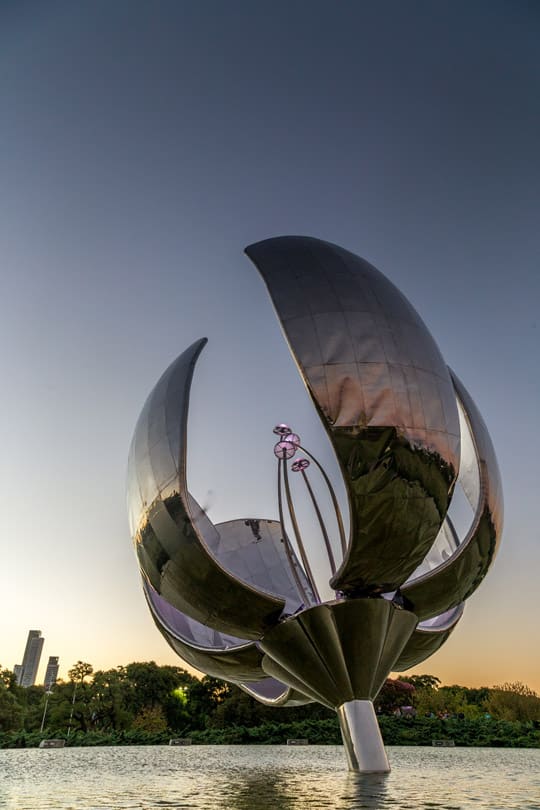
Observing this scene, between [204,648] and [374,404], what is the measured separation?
19.8 feet

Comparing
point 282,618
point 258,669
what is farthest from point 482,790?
point 258,669

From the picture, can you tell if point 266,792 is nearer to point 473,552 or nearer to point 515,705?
point 473,552

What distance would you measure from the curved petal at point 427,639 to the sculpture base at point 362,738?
202cm

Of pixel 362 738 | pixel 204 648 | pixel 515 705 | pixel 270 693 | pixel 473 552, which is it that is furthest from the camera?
pixel 515 705

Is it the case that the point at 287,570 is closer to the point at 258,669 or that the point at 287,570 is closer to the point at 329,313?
the point at 258,669

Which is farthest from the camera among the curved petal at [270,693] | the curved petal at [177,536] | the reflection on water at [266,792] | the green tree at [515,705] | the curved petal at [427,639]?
the green tree at [515,705]

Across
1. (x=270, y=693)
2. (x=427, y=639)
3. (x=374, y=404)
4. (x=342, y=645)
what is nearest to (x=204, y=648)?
(x=342, y=645)

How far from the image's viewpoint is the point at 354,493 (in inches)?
283

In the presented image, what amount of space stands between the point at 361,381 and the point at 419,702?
48001mm

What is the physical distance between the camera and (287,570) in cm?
1576

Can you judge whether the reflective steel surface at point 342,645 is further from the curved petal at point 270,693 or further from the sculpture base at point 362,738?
the curved petal at point 270,693

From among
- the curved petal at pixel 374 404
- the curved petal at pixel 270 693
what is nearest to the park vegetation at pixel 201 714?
the curved petal at pixel 270 693

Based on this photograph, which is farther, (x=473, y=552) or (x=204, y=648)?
(x=204, y=648)

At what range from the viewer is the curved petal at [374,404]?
7254 millimetres
